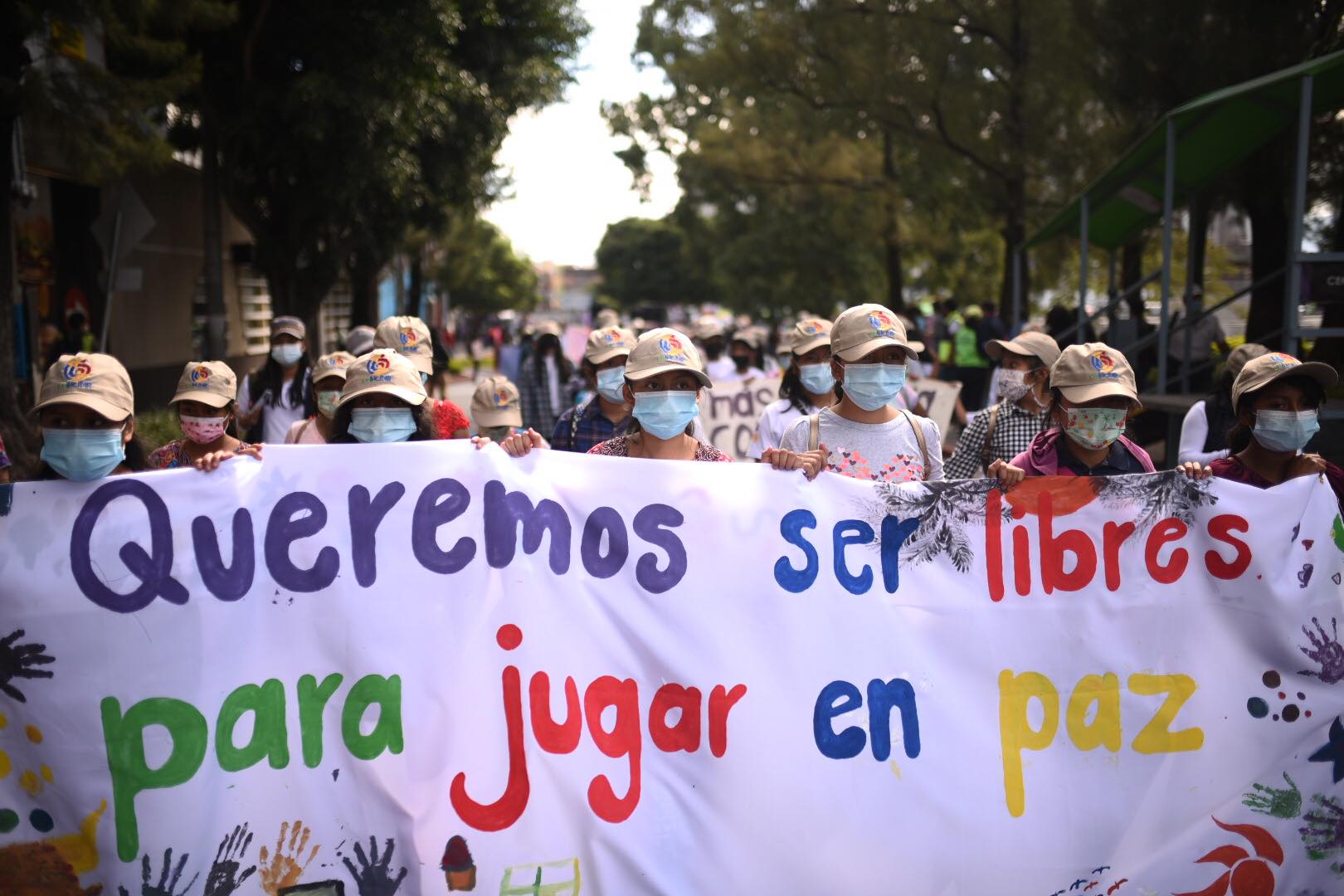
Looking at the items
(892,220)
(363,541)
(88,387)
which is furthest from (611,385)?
(892,220)

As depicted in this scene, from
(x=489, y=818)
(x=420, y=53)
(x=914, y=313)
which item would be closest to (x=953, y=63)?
(x=420, y=53)

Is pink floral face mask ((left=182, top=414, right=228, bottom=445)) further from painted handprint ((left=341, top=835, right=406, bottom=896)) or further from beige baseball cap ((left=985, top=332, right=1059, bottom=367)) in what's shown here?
beige baseball cap ((left=985, top=332, right=1059, bottom=367))

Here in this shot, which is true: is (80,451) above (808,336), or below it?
below

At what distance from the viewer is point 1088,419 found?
4039 millimetres

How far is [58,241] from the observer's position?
1705cm

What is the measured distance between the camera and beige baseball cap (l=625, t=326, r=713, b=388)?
4.08 meters

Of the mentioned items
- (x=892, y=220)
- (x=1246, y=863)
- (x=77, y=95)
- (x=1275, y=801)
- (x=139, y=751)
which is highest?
(x=892, y=220)

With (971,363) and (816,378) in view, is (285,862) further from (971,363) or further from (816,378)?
(971,363)

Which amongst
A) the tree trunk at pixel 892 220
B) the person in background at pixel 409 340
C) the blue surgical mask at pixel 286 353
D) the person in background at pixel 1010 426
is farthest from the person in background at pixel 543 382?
the tree trunk at pixel 892 220

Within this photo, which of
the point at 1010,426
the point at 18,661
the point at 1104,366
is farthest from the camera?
the point at 1010,426

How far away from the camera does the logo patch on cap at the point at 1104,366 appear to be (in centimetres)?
401

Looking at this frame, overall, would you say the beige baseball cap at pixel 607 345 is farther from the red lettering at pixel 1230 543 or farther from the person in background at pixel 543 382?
the person in background at pixel 543 382

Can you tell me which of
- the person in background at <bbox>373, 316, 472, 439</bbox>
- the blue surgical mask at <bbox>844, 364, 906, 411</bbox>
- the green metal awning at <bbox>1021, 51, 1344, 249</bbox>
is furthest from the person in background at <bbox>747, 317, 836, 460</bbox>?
the green metal awning at <bbox>1021, 51, 1344, 249</bbox>

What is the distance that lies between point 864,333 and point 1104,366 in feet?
2.48
